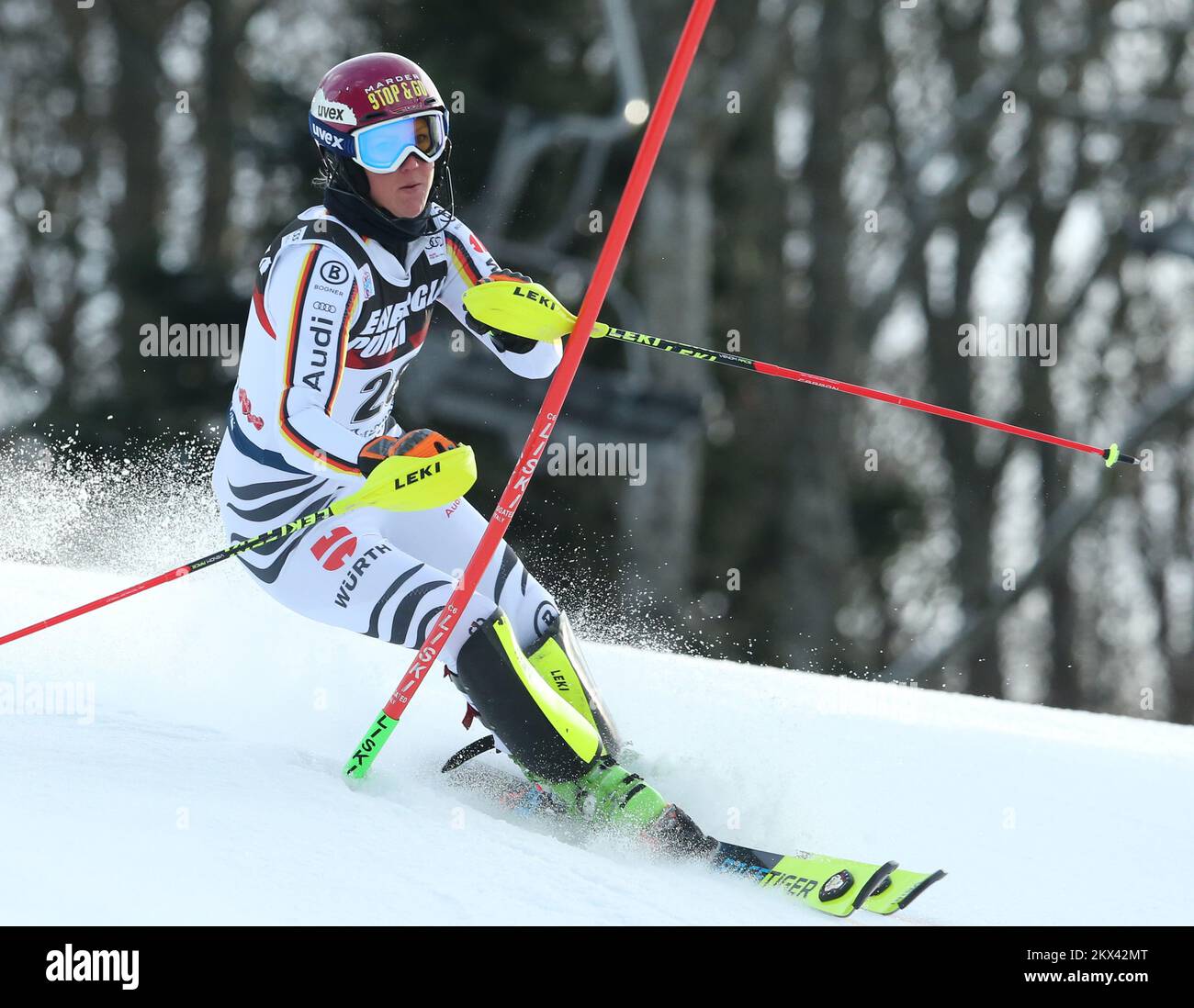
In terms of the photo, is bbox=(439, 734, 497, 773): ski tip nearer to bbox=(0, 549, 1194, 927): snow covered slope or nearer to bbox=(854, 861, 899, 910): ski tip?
bbox=(0, 549, 1194, 927): snow covered slope

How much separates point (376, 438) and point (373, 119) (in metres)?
0.88

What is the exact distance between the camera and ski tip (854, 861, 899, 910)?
3.82 m

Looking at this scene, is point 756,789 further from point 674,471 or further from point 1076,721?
point 674,471

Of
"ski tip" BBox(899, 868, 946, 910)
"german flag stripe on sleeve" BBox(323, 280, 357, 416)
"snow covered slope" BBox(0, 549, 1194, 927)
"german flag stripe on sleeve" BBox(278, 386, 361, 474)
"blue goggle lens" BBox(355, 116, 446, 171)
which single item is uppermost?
"blue goggle lens" BBox(355, 116, 446, 171)

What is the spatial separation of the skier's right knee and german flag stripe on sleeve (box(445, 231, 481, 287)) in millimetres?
1099

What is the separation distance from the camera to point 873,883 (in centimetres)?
385

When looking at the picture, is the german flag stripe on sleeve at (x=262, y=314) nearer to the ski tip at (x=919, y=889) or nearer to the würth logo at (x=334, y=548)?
the würth logo at (x=334, y=548)

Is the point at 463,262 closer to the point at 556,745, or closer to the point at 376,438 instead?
the point at 376,438

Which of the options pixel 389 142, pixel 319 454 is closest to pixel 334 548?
pixel 319 454

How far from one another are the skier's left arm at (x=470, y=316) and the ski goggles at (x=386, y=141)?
1.16 ft

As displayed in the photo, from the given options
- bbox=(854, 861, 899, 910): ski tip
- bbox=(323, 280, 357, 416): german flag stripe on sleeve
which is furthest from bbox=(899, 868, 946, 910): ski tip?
bbox=(323, 280, 357, 416): german flag stripe on sleeve

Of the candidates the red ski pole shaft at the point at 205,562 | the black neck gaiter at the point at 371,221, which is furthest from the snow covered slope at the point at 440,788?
the black neck gaiter at the point at 371,221

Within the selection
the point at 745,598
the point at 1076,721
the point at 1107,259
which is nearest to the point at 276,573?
the point at 1076,721

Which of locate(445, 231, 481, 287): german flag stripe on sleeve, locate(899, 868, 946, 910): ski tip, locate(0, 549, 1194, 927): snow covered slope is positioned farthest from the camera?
→ locate(445, 231, 481, 287): german flag stripe on sleeve
